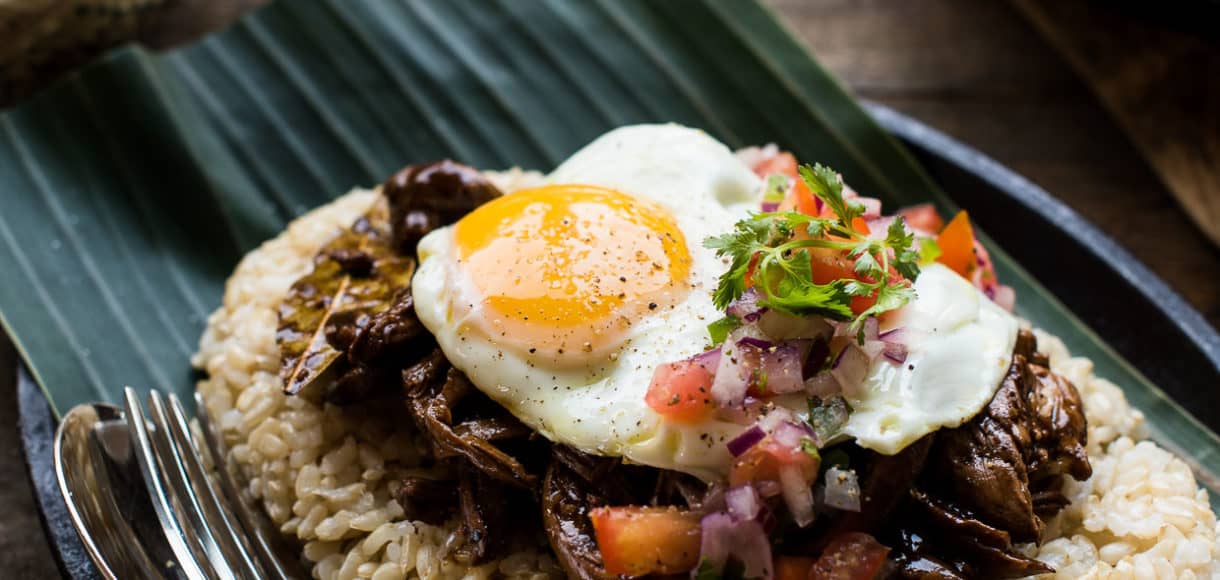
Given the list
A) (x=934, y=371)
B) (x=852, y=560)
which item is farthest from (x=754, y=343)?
(x=852, y=560)

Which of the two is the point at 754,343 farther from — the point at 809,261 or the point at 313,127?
the point at 313,127

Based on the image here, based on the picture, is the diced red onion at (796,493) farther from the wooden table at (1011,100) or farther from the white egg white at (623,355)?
the wooden table at (1011,100)

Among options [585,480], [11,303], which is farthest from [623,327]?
[11,303]

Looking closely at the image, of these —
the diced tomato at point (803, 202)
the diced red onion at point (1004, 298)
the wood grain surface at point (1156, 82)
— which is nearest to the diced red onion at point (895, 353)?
the diced tomato at point (803, 202)

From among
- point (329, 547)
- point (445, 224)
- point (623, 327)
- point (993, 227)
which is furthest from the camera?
point (993, 227)

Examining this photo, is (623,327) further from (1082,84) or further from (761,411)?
(1082,84)

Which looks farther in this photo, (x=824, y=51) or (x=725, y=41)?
(x=824, y=51)

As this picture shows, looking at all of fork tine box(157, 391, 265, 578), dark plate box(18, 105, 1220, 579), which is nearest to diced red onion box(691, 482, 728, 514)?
fork tine box(157, 391, 265, 578)
